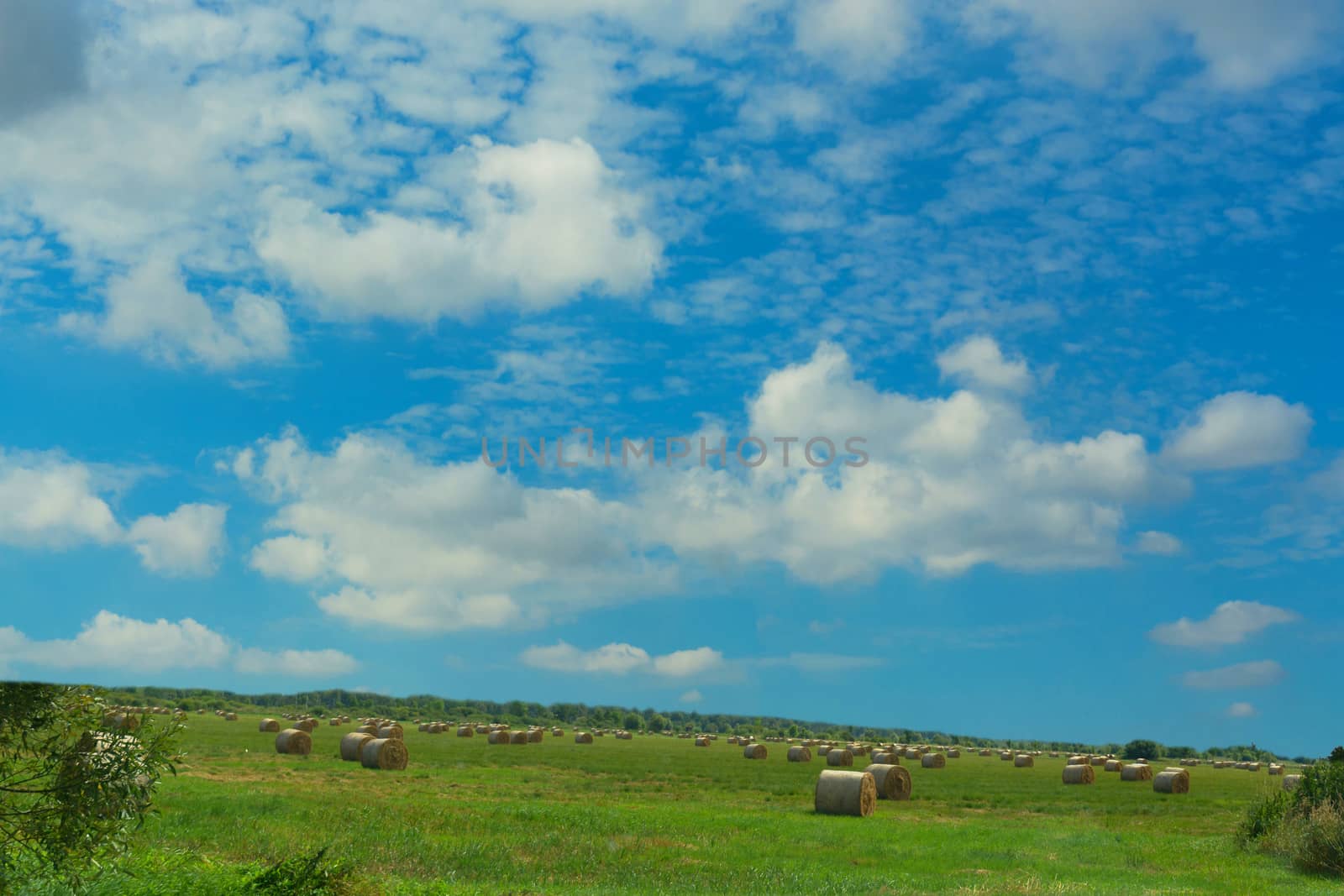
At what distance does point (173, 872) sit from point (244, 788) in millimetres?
20119

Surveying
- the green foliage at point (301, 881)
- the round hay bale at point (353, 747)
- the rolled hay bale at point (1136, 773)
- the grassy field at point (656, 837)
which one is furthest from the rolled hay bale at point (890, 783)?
the green foliage at point (301, 881)

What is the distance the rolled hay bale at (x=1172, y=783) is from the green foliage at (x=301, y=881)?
53.7 metres

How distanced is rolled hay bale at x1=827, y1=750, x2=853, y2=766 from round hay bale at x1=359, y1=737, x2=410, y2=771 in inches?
1138

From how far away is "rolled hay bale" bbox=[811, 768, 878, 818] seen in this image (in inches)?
1444

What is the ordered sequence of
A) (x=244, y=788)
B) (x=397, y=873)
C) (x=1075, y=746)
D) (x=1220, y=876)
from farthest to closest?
(x=1075, y=746) → (x=244, y=788) → (x=1220, y=876) → (x=397, y=873)

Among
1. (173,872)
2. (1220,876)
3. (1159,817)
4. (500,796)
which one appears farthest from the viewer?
(1159,817)

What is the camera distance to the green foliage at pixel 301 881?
15266 millimetres

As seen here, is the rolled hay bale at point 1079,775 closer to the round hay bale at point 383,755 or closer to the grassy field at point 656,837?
the grassy field at point 656,837

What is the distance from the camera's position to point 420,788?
3922 cm

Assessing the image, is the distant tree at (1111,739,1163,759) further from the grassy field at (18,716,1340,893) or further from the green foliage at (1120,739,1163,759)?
the grassy field at (18,716,1340,893)

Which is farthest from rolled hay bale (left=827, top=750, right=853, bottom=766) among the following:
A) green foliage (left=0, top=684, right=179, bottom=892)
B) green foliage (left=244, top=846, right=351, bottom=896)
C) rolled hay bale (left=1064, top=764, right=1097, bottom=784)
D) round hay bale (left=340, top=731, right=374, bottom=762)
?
green foliage (left=0, top=684, right=179, bottom=892)

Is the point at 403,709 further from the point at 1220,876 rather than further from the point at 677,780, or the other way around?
the point at 1220,876

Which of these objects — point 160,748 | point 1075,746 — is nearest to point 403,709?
point 1075,746

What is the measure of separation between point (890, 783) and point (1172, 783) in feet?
75.2
